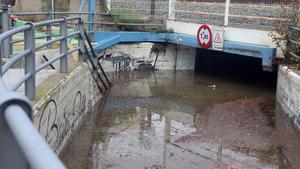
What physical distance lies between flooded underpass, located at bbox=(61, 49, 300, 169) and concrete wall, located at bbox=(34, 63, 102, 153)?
0.84 feet

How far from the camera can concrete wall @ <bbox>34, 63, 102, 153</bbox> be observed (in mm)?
6270

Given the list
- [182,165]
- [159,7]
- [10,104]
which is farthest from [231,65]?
[10,104]

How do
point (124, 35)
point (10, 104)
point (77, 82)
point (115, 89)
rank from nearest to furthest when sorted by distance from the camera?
1. point (10, 104)
2. point (77, 82)
3. point (115, 89)
4. point (124, 35)

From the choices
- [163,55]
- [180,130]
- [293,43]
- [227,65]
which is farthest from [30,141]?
[227,65]

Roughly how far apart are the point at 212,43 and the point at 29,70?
9.26 meters

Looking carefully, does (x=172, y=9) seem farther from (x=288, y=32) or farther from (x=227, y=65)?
(x=288, y=32)

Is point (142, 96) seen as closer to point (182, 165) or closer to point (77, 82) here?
point (77, 82)

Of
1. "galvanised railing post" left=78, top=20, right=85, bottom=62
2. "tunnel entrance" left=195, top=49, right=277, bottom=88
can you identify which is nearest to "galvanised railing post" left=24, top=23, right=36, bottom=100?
"galvanised railing post" left=78, top=20, right=85, bottom=62

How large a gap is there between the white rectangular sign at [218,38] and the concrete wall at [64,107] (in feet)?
16.1

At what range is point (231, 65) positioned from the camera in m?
18.0

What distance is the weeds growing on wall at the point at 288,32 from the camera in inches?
460

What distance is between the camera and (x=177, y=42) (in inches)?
631

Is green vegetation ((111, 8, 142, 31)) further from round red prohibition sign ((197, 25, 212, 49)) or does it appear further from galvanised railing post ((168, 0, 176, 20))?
round red prohibition sign ((197, 25, 212, 49))

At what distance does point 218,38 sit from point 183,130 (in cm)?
588
